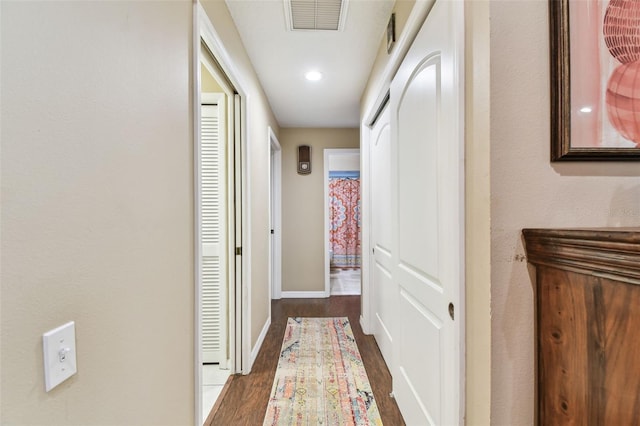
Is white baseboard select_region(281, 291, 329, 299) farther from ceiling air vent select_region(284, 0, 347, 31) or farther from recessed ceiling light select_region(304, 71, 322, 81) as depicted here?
ceiling air vent select_region(284, 0, 347, 31)

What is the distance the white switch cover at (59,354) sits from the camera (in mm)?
604

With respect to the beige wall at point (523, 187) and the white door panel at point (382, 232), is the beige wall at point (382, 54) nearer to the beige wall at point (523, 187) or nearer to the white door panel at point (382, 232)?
the white door panel at point (382, 232)

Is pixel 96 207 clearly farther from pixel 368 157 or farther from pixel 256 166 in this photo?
pixel 368 157

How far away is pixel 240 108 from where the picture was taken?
7.38ft

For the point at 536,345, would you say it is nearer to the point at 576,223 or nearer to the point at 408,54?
the point at 576,223

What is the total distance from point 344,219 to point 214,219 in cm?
486

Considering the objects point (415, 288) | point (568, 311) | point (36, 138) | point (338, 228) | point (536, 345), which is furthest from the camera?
point (338, 228)

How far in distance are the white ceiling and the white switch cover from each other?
1.90 m

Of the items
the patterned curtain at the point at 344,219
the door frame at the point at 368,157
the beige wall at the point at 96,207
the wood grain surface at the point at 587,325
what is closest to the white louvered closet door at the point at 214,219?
the beige wall at the point at 96,207

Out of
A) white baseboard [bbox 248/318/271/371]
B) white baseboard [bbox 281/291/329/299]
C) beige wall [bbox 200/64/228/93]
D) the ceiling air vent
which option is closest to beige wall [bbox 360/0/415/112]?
the ceiling air vent

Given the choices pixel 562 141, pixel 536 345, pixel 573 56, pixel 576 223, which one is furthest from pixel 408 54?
pixel 536 345

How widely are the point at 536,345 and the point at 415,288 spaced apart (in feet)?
2.13

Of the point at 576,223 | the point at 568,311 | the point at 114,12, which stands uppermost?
the point at 114,12

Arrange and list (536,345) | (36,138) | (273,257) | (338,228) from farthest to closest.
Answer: (338,228)
(273,257)
(536,345)
(36,138)
